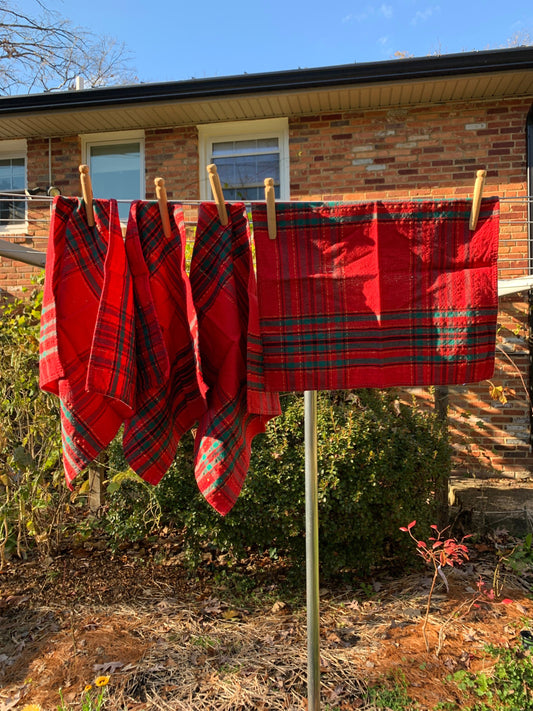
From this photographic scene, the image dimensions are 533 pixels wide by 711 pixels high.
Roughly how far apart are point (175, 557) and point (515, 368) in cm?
376

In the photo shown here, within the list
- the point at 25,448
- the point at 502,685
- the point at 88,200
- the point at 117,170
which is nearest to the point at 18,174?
the point at 117,170

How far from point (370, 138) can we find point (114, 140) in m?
3.06

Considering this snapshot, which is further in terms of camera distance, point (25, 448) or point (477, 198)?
point (25, 448)

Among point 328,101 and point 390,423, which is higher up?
point 328,101

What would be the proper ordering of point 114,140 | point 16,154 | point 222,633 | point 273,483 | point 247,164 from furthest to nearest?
point 16,154 → point 114,140 → point 247,164 → point 273,483 → point 222,633

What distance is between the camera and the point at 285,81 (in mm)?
5422

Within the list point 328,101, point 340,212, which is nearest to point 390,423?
point 340,212

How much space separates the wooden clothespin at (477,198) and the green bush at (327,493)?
2.11 meters

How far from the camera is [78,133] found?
21.5 ft

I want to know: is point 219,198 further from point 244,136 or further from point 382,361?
point 244,136

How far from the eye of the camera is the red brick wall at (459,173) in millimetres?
5637

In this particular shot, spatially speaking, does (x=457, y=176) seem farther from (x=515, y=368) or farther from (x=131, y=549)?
(x=131, y=549)

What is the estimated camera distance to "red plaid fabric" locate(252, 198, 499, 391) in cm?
158

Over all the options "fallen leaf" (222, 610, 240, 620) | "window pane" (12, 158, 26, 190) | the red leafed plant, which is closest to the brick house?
"window pane" (12, 158, 26, 190)
